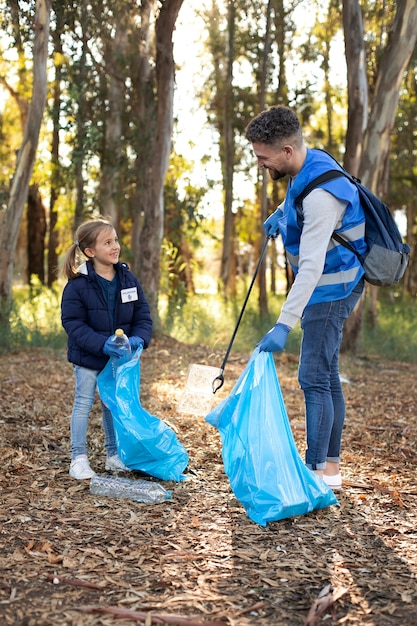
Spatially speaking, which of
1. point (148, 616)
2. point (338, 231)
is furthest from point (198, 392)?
point (148, 616)

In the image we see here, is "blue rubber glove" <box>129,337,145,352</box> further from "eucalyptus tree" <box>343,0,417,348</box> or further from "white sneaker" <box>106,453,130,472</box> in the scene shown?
"eucalyptus tree" <box>343,0,417,348</box>

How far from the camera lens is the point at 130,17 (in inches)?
502

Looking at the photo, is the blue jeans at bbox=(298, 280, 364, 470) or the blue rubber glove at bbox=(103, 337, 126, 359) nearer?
the blue jeans at bbox=(298, 280, 364, 470)

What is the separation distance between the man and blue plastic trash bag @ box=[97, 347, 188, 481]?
836 millimetres

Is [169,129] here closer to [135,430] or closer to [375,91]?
[375,91]

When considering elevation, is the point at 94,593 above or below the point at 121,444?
below

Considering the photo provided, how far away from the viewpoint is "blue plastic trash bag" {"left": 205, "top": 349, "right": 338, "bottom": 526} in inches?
143

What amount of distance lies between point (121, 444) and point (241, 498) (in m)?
0.82

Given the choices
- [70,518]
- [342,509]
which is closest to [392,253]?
[342,509]

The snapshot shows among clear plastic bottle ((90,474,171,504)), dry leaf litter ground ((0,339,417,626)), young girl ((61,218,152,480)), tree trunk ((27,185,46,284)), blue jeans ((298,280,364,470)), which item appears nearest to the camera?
dry leaf litter ground ((0,339,417,626))

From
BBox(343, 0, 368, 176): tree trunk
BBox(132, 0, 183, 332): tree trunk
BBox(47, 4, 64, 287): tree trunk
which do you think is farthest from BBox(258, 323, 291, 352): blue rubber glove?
BBox(343, 0, 368, 176): tree trunk

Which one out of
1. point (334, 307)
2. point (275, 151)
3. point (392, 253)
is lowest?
point (334, 307)

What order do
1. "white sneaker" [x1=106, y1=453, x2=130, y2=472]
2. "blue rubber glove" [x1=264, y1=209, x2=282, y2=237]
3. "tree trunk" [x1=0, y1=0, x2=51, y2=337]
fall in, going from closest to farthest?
"blue rubber glove" [x1=264, y1=209, x2=282, y2=237] → "white sneaker" [x1=106, y1=453, x2=130, y2=472] → "tree trunk" [x1=0, y1=0, x2=51, y2=337]

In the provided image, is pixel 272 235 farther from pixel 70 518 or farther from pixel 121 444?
pixel 70 518
